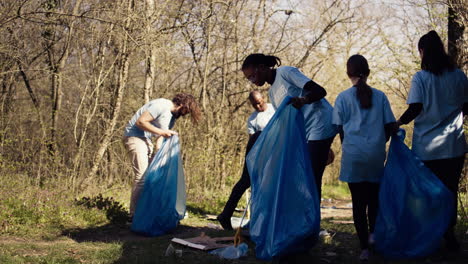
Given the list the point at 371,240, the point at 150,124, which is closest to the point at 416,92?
the point at 371,240

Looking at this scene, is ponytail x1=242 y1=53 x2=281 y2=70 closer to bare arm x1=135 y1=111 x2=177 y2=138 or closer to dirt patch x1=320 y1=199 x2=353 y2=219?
bare arm x1=135 y1=111 x2=177 y2=138

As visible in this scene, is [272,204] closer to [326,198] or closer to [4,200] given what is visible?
[4,200]

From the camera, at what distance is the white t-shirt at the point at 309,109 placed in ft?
11.8

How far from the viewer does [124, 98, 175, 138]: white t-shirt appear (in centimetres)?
526

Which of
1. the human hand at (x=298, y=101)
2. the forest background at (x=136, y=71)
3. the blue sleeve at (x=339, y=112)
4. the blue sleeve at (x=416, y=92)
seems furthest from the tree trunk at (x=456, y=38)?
the human hand at (x=298, y=101)

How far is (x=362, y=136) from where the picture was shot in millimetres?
3361

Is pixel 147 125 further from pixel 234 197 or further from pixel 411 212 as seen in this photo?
pixel 411 212

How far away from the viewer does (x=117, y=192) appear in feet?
23.4

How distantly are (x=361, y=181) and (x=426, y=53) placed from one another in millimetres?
1024

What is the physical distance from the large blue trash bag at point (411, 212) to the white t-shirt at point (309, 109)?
54 cm

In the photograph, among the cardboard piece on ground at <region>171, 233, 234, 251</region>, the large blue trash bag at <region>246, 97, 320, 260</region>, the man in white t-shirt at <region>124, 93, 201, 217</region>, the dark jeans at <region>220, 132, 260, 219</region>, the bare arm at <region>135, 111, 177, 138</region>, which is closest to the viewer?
the large blue trash bag at <region>246, 97, 320, 260</region>

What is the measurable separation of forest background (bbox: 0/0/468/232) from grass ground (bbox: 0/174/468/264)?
19cm

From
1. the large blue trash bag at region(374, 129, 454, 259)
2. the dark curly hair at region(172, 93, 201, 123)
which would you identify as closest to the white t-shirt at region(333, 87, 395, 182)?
the large blue trash bag at region(374, 129, 454, 259)

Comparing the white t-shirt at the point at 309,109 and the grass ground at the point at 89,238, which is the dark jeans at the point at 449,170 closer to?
the grass ground at the point at 89,238
